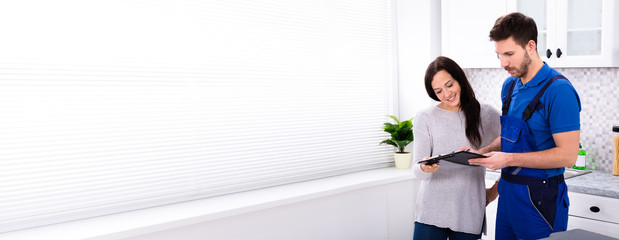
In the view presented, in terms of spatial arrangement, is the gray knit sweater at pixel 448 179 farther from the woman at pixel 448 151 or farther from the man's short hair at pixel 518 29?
the man's short hair at pixel 518 29

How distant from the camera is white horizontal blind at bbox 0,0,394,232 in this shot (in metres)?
2.29

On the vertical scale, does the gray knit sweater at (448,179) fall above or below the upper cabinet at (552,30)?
below

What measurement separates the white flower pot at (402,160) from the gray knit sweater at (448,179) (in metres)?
1.23

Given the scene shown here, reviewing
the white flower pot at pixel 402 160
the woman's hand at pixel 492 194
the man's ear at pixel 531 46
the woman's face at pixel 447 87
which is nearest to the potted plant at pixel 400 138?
the white flower pot at pixel 402 160

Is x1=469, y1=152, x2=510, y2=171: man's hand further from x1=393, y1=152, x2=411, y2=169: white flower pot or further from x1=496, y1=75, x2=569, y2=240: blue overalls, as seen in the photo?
x1=393, y1=152, x2=411, y2=169: white flower pot

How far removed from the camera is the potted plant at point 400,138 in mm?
3396

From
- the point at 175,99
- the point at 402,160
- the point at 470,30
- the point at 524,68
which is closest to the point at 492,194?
the point at 524,68

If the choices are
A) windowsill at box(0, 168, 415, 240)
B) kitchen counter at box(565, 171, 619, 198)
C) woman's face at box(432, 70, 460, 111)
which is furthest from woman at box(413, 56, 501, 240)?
windowsill at box(0, 168, 415, 240)

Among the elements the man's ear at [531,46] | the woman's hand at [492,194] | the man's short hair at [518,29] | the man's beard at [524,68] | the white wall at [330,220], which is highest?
the man's short hair at [518,29]

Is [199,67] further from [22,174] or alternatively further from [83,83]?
[22,174]

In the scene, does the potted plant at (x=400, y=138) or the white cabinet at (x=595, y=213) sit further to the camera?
the potted plant at (x=400, y=138)

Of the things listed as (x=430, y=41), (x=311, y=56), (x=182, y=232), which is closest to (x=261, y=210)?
(x=182, y=232)

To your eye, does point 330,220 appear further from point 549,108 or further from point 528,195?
point 549,108

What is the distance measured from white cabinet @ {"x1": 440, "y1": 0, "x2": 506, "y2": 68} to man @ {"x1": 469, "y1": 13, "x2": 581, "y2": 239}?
1082mm
